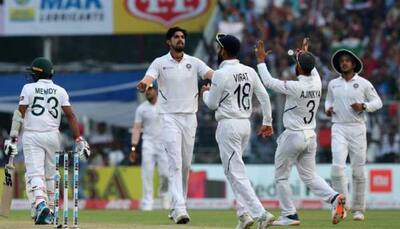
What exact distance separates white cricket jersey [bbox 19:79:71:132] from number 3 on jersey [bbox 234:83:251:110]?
2.96 m

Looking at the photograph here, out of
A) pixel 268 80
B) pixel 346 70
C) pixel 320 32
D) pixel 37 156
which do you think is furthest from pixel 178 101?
pixel 320 32

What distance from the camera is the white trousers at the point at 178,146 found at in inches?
752

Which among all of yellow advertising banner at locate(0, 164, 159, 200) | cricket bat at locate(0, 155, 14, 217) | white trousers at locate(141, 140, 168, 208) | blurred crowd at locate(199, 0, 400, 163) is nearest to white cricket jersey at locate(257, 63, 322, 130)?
cricket bat at locate(0, 155, 14, 217)

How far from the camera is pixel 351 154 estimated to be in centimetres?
2133

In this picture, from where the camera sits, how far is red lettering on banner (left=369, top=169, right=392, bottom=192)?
29.5 meters

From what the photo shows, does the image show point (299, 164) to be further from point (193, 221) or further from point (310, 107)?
point (193, 221)

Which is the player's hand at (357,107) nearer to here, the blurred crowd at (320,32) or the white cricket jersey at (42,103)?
the white cricket jersey at (42,103)

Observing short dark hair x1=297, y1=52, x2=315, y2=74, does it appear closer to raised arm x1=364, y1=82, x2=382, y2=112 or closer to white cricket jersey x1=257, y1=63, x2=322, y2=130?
white cricket jersey x1=257, y1=63, x2=322, y2=130

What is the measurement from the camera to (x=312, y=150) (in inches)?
746

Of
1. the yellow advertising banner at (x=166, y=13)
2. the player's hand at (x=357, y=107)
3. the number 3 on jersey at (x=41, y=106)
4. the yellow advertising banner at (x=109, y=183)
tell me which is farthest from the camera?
the yellow advertising banner at (x=166, y=13)

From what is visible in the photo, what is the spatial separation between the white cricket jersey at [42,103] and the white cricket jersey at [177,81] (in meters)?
1.52

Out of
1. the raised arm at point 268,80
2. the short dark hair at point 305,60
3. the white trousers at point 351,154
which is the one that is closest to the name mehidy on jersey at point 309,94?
the raised arm at point 268,80

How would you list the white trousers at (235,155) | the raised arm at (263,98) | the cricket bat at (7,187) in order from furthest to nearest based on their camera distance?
the cricket bat at (7,187)
the raised arm at (263,98)
the white trousers at (235,155)

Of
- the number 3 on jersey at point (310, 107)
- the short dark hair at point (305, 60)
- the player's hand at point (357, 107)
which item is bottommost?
the number 3 on jersey at point (310, 107)
